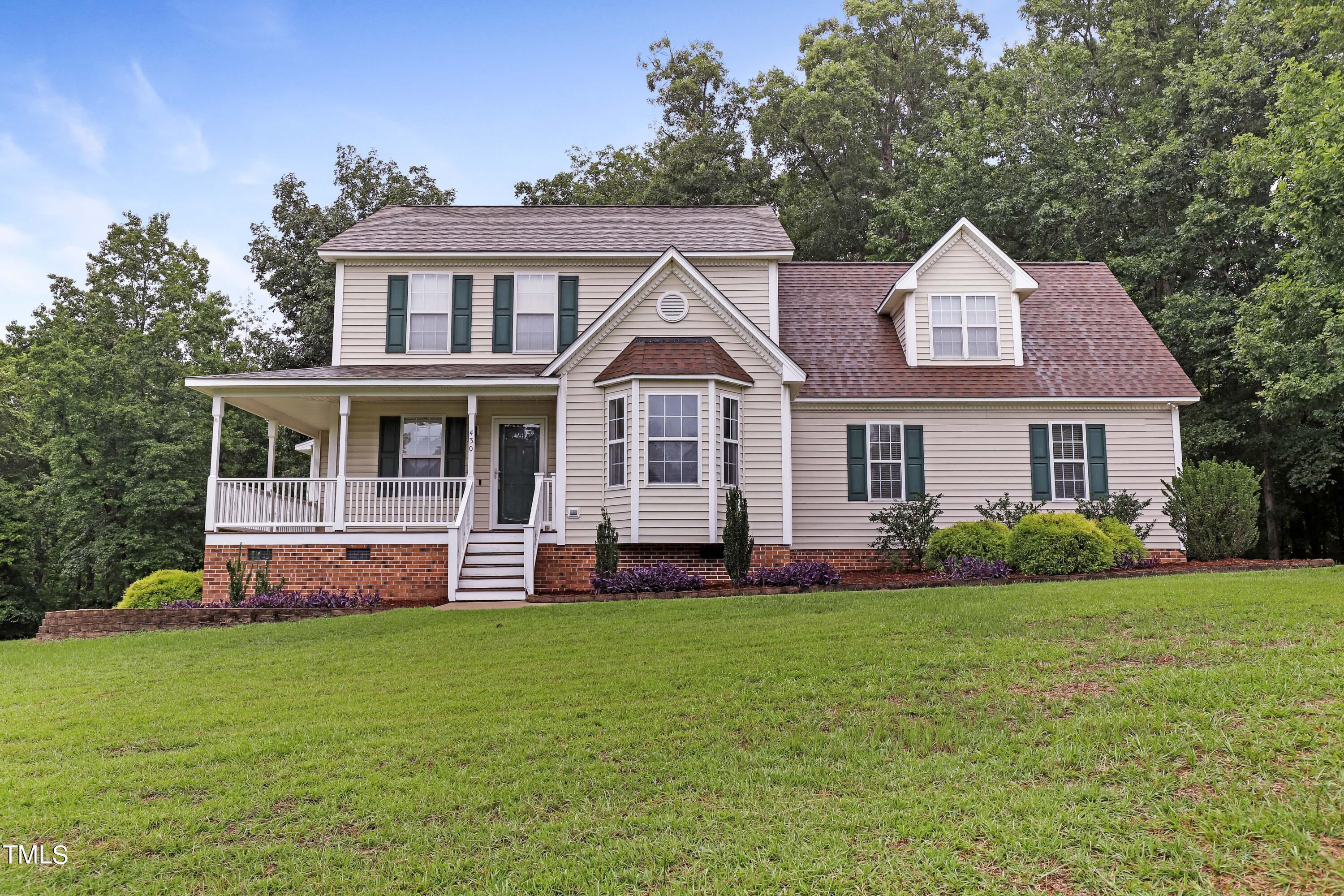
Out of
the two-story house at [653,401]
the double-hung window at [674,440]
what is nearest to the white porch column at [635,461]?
the two-story house at [653,401]

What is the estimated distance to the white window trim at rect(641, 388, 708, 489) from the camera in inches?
576

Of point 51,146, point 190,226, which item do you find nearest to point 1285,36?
point 51,146

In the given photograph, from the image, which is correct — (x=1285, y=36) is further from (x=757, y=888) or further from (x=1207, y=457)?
(x=757, y=888)

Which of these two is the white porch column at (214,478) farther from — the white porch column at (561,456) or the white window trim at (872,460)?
the white window trim at (872,460)

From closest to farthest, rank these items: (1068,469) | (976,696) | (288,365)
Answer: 1. (976,696)
2. (1068,469)
3. (288,365)

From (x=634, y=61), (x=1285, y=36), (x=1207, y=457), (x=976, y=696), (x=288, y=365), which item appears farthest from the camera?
(x=634, y=61)

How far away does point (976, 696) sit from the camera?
686 cm

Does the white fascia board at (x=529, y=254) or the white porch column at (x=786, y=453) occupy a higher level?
the white fascia board at (x=529, y=254)

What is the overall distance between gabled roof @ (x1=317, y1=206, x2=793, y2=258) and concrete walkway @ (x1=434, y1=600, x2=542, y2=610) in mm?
7566

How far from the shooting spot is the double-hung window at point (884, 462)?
17000 mm

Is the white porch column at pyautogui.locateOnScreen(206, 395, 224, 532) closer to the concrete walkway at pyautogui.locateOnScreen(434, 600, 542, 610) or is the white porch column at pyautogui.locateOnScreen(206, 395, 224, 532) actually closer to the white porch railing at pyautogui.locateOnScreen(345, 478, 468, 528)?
the white porch railing at pyautogui.locateOnScreen(345, 478, 468, 528)

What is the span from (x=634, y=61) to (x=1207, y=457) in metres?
26.1

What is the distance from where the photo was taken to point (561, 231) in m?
19.0

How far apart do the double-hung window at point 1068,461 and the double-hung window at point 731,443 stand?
6.47 m
